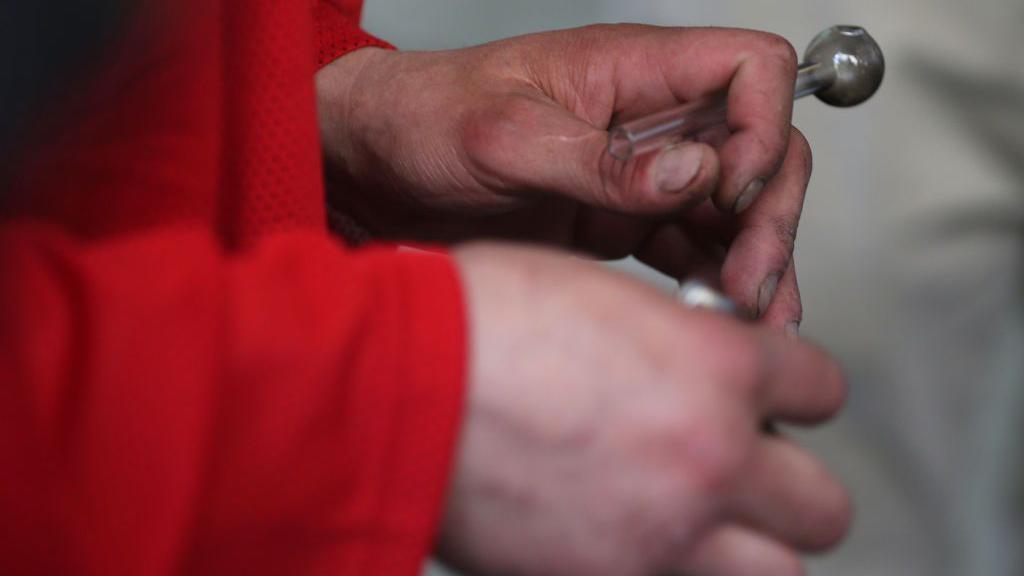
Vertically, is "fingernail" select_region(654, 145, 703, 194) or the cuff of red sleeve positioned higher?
"fingernail" select_region(654, 145, 703, 194)

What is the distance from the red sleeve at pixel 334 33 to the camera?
521mm

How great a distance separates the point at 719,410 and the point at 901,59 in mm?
604

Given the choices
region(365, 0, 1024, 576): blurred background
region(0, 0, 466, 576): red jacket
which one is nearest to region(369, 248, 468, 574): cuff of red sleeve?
region(0, 0, 466, 576): red jacket

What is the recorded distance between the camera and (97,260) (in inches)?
9.6

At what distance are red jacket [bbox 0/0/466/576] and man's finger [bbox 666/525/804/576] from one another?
0.07 metres

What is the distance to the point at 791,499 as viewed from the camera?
29cm

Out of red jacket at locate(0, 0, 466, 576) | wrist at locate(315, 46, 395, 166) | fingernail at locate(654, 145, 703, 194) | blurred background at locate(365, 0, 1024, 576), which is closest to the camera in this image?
red jacket at locate(0, 0, 466, 576)

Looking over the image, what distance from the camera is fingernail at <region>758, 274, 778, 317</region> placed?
456 millimetres

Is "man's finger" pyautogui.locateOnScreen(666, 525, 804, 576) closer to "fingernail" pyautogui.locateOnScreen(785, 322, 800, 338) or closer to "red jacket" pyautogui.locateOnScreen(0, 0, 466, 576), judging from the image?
"red jacket" pyautogui.locateOnScreen(0, 0, 466, 576)

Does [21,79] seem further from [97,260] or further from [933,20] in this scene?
[933,20]

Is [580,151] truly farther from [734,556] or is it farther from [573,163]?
[734,556]

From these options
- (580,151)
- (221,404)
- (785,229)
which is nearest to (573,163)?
(580,151)

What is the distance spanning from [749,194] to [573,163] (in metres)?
0.08

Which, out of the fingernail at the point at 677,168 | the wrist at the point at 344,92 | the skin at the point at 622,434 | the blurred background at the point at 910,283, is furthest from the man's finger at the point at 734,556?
the blurred background at the point at 910,283
